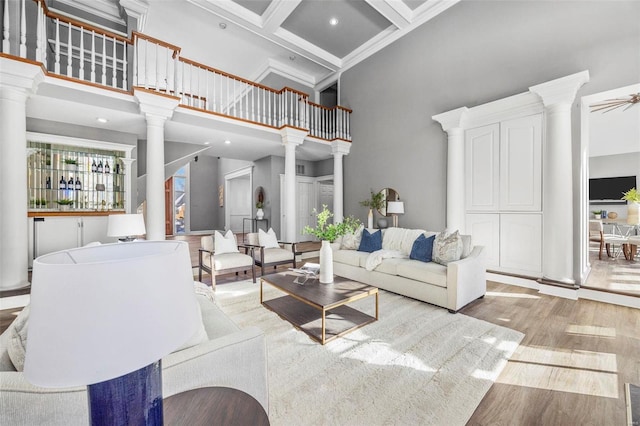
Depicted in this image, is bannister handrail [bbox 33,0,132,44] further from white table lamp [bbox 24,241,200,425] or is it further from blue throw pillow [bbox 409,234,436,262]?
blue throw pillow [bbox 409,234,436,262]

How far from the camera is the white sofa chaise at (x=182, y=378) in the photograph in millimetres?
801

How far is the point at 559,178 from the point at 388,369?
143 inches

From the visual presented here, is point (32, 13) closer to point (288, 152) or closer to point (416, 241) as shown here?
point (288, 152)

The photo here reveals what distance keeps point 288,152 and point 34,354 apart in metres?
5.75

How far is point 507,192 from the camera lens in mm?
4328

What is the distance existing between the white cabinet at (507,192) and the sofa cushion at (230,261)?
3938mm

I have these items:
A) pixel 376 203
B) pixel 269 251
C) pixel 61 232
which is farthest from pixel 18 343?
pixel 376 203

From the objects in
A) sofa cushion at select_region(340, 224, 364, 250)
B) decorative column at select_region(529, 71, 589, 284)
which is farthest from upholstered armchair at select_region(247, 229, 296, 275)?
decorative column at select_region(529, 71, 589, 284)

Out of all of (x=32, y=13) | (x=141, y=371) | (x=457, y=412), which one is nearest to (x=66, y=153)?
(x=32, y=13)

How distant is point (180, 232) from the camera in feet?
34.9

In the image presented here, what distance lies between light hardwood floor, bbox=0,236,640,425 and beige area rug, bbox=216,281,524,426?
12cm

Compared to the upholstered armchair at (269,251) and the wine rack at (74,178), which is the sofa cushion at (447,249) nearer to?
the upholstered armchair at (269,251)

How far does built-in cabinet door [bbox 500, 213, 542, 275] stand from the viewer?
4035 mm

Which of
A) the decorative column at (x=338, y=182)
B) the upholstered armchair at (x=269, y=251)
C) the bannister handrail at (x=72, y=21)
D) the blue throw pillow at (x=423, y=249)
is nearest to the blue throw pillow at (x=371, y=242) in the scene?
the blue throw pillow at (x=423, y=249)
